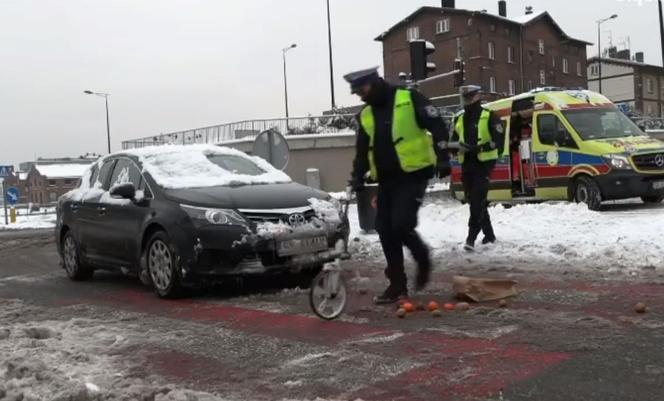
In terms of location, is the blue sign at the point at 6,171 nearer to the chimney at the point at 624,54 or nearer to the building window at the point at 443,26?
the building window at the point at 443,26

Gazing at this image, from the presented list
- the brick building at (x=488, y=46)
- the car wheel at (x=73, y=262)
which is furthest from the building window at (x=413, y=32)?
the car wheel at (x=73, y=262)

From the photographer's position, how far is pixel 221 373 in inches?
176

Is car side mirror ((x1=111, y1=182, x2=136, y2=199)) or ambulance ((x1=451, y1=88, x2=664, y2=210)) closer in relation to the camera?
car side mirror ((x1=111, y1=182, x2=136, y2=199))

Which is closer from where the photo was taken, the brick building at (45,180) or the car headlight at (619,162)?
the car headlight at (619,162)

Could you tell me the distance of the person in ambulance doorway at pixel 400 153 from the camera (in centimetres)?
604

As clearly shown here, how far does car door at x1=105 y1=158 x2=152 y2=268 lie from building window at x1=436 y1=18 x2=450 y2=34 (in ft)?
187

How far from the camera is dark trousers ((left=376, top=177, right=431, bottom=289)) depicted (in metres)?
6.09

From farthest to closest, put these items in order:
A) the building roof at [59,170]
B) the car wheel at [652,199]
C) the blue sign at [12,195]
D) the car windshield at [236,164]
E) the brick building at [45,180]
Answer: the building roof at [59,170], the brick building at [45,180], the blue sign at [12,195], the car wheel at [652,199], the car windshield at [236,164]

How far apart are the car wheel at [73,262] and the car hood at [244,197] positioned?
231 centimetres

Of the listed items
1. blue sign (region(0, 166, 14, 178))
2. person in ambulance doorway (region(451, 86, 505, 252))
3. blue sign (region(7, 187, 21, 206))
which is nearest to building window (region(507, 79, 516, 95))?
blue sign (region(0, 166, 14, 178))

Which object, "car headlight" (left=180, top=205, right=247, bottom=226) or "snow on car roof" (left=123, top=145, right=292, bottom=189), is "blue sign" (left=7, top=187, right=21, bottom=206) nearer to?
"snow on car roof" (left=123, top=145, right=292, bottom=189)

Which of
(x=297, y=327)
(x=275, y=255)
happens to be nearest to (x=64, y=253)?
(x=275, y=255)

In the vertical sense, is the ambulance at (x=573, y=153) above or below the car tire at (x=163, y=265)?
above

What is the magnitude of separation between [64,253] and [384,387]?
6.68m
